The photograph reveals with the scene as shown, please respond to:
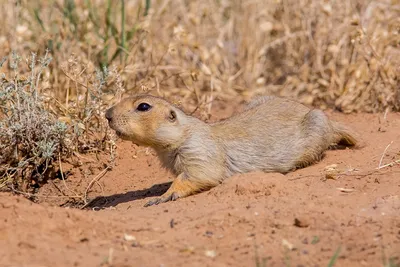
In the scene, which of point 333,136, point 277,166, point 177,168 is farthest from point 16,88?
point 333,136

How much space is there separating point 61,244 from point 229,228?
1133 mm

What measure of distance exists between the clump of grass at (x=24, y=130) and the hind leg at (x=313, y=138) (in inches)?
87.9

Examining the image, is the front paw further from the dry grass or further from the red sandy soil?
the dry grass

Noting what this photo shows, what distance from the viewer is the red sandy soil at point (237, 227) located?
4.54 metres

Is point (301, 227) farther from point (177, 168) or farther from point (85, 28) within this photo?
point (85, 28)

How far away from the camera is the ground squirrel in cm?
649

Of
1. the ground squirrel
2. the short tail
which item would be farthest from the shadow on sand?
the short tail

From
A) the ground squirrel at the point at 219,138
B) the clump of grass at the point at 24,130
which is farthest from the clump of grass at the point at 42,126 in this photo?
the ground squirrel at the point at 219,138

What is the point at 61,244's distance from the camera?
470cm

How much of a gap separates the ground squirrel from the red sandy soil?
0.34 meters

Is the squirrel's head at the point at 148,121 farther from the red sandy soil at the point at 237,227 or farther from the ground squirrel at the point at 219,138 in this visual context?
the red sandy soil at the point at 237,227

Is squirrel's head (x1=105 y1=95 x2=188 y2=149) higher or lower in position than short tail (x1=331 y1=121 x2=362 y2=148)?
higher

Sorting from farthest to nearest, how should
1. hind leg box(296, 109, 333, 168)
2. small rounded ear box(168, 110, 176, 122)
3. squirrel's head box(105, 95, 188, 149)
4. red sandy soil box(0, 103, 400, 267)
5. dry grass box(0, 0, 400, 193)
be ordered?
1. dry grass box(0, 0, 400, 193)
2. hind leg box(296, 109, 333, 168)
3. small rounded ear box(168, 110, 176, 122)
4. squirrel's head box(105, 95, 188, 149)
5. red sandy soil box(0, 103, 400, 267)

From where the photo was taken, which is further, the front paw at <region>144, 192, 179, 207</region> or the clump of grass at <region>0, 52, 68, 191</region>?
the clump of grass at <region>0, 52, 68, 191</region>
